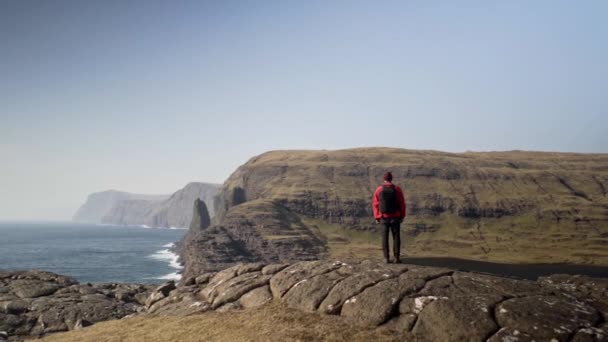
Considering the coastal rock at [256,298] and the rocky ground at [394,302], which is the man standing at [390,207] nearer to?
the rocky ground at [394,302]

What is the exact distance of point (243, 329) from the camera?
19.6m

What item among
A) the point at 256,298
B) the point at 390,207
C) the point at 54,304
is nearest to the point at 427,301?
the point at 390,207

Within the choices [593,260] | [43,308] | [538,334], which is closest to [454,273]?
[538,334]

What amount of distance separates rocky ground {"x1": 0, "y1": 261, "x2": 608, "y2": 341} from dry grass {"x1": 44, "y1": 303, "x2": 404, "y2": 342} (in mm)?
719

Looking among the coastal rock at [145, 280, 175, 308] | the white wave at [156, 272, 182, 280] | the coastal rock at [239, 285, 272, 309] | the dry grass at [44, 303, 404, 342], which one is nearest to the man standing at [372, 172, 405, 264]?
the dry grass at [44, 303, 404, 342]

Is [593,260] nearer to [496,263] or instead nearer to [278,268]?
[496,263]

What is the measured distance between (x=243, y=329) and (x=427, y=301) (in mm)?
9230

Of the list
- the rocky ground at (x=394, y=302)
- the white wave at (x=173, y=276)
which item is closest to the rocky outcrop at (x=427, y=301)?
the rocky ground at (x=394, y=302)

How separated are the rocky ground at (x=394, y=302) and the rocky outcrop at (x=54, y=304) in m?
0.13

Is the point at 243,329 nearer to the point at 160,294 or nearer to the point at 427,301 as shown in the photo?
the point at 427,301

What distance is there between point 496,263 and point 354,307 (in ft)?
650

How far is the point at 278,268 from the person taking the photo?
29.3m

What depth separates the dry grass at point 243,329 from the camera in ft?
59.0

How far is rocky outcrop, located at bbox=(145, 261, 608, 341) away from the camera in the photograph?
56.0ft
